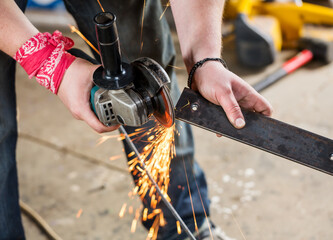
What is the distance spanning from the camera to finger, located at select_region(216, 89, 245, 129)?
993 millimetres

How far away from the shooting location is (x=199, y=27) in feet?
3.87

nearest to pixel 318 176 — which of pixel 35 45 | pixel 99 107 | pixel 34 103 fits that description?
pixel 99 107

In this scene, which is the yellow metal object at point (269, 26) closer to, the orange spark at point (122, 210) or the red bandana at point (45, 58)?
the orange spark at point (122, 210)

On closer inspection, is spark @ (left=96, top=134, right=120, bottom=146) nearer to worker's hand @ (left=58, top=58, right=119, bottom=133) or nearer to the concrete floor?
the concrete floor

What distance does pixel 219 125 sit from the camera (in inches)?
40.0

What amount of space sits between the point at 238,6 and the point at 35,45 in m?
1.95

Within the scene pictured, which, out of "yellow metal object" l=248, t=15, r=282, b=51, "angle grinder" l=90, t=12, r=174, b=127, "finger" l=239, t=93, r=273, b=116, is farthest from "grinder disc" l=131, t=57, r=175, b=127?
"yellow metal object" l=248, t=15, r=282, b=51

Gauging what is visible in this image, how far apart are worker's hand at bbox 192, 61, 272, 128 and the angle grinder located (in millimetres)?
145

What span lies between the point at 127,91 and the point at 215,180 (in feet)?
3.33

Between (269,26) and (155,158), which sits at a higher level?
(155,158)

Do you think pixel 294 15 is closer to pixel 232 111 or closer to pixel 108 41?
pixel 232 111

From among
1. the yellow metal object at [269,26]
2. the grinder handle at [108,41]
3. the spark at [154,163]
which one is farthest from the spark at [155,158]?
the yellow metal object at [269,26]

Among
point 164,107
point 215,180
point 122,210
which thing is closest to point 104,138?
point 122,210

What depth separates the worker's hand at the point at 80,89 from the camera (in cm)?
99
